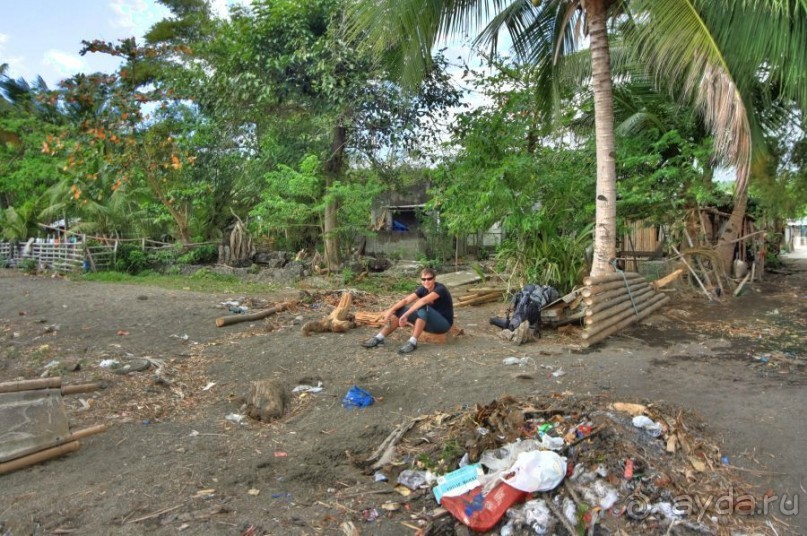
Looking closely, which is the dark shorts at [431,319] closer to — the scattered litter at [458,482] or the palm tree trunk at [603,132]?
the palm tree trunk at [603,132]

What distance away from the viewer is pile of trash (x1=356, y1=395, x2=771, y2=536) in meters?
3.06

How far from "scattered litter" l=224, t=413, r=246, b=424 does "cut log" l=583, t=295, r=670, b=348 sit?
170 inches

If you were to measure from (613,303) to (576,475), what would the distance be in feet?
15.7

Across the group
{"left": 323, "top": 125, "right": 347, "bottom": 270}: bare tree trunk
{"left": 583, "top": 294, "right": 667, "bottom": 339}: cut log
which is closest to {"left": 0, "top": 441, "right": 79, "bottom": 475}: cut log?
{"left": 583, "top": 294, "right": 667, "bottom": 339}: cut log

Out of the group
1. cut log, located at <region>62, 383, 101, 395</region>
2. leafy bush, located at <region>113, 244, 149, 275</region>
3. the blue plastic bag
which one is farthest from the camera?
leafy bush, located at <region>113, 244, 149, 275</region>

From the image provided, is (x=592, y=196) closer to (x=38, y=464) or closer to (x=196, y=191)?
(x=38, y=464)

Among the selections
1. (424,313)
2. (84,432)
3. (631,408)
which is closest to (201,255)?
(424,313)

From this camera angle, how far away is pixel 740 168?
6777 millimetres

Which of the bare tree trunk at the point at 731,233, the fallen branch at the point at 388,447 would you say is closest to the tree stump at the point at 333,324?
the fallen branch at the point at 388,447

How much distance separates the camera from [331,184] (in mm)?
15391

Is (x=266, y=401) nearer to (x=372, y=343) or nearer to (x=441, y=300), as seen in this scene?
(x=372, y=343)

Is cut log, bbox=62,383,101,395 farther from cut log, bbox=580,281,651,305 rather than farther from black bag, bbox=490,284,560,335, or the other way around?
cut log, bbox=580,281,651,305

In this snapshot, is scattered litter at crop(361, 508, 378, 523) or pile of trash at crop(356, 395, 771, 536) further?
scattered litter at crop(361, 508, 378, 523)

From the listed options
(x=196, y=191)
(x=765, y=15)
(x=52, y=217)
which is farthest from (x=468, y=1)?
(x=52, y=217)
